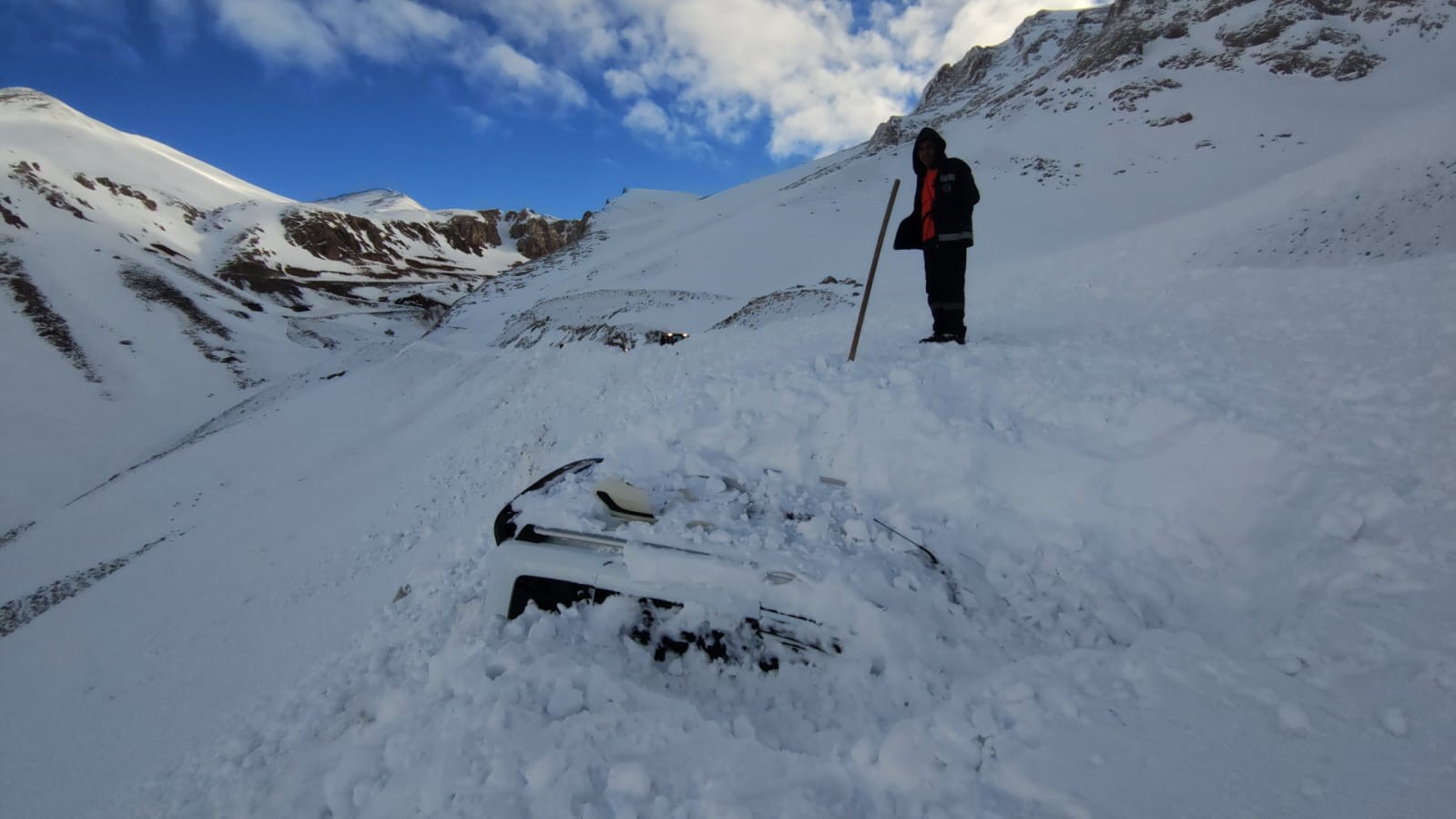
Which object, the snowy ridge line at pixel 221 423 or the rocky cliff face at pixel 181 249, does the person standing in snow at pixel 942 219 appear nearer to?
the snowy ridge line at pixel 221 423

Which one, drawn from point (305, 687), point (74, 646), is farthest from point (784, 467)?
point (74, 646)

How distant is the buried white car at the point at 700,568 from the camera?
3129 millimetres

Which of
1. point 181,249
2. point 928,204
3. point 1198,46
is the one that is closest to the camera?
point 928,204

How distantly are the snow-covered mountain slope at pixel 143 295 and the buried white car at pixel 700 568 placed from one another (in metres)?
37.3

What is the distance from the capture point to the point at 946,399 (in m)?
5.70

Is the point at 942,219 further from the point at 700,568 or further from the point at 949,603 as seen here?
the point at 700,568

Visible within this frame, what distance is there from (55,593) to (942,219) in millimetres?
23473

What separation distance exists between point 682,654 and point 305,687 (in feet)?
11.3

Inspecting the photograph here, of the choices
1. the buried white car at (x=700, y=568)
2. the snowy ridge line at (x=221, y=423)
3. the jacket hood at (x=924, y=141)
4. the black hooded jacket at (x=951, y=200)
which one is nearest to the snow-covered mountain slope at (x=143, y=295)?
the snowy ridge line at (x=221, y=423)

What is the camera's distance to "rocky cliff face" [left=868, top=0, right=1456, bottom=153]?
113 ft

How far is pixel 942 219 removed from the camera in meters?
7.09

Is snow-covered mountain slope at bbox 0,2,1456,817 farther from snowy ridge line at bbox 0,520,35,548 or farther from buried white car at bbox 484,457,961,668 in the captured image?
snowy ridge line at bbox 0,520,35,548

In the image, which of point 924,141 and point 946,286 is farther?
point 946,286

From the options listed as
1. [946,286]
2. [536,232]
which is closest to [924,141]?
[946,286]
